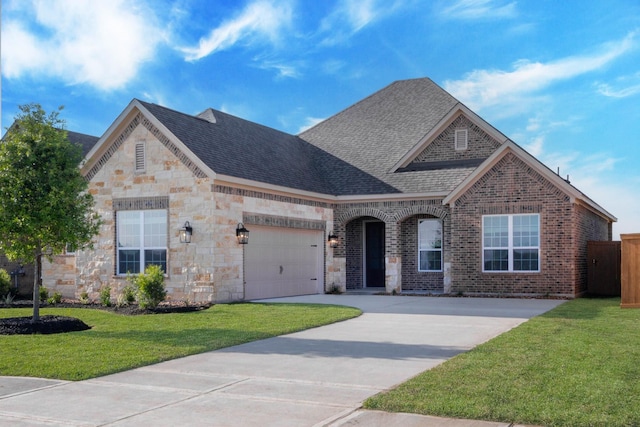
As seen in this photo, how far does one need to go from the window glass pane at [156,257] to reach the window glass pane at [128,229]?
50 cm

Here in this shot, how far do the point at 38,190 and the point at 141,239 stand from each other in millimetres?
6511

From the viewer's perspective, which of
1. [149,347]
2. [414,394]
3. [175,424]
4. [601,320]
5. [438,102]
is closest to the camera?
[175,424]

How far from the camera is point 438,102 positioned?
2733cm

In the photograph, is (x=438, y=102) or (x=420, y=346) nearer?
(x=420, y=346)

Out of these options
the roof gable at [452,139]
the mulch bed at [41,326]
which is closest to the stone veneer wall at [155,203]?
the mulch bed at [41,326]

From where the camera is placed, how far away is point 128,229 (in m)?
20.3

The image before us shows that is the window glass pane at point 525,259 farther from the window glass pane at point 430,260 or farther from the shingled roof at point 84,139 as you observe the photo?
the shingled roof at point 84,139

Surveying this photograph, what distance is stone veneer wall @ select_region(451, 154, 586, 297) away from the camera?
66.1ft

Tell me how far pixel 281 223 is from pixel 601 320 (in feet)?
34.9

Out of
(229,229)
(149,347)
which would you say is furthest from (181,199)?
(149,347)

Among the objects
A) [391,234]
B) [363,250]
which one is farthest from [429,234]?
[363,250]

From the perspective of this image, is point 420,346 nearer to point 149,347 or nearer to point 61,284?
point 149,347

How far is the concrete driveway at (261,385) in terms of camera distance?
21.1ft

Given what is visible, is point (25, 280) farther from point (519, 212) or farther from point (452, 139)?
point (519, 212)
